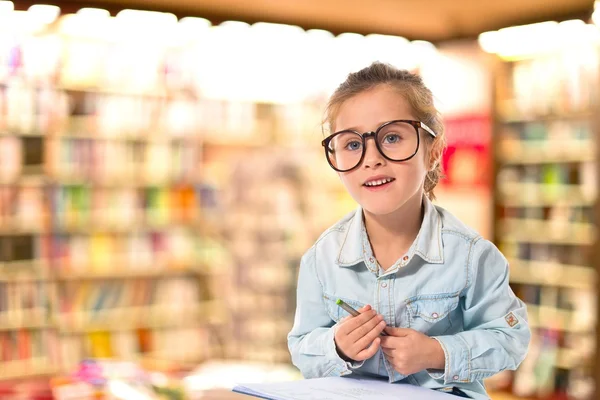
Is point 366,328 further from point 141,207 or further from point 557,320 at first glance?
point 557,320

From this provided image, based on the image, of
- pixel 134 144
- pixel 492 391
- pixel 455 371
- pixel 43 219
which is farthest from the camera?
pixel 492 391

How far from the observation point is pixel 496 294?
0.88 meters

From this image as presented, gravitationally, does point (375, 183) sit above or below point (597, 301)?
above

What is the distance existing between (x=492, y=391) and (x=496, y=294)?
528 centimetres

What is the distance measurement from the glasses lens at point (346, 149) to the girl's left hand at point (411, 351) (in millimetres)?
203

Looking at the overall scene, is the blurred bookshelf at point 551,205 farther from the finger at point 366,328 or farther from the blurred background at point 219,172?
the finger at point 366,328

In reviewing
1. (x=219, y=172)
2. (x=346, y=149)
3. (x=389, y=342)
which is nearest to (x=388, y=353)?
(x=389, y=342)

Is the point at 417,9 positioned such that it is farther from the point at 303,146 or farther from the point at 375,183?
the point at 375,183

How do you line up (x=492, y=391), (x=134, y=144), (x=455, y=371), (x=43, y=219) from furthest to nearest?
(x=492, y=391)
(x=134, y=144)
(x=43, y=219)
(x=455, y=371)

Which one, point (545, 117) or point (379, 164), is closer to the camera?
point (379, 164)

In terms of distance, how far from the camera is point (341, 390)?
2.82 feet

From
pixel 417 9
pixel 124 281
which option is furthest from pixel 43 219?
pixel 417 9

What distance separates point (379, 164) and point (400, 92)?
0.10 m

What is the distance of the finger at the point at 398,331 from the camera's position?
2.77 feet
